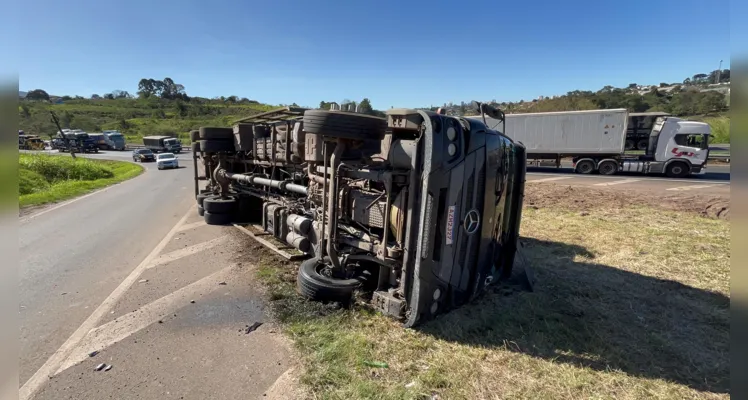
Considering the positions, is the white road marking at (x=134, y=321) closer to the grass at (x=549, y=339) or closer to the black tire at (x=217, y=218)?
the grass at (x=549, y=339)

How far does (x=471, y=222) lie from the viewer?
3.77 m

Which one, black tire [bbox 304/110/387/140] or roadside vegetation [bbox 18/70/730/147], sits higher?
roadside vegetation [bbox 18/70/730/147]

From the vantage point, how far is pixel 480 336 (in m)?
3.51

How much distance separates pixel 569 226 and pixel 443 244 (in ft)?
18.9

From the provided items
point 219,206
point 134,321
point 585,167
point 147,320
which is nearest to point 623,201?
point 219,206

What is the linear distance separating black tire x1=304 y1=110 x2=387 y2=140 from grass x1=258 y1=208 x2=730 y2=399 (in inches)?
76.2

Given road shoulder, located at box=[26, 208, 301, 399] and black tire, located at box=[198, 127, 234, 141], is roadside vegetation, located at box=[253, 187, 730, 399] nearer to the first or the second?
road shoulder, located at box=[26, 208, 301, 399]

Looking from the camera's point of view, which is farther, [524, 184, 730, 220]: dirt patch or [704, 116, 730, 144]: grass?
[524, 184, 730, 220]: dirt patch

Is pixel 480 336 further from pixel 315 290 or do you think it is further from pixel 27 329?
pixel 27 329

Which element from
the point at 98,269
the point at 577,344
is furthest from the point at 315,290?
the point at 98,269

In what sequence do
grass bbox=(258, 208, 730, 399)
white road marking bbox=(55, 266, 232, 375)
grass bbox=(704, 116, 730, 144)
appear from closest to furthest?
grass bbox=(704, 116, 730, 144) → grass bbox=(258, 208, 730, 399) → white road marking bbox=(55, 266, 232, 375)

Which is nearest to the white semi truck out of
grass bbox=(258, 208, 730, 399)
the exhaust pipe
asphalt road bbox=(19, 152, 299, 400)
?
grass bbox=(258, 208, 730, 399)

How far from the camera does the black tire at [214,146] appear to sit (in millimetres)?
8664

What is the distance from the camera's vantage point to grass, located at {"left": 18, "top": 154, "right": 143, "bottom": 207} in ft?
45.3
